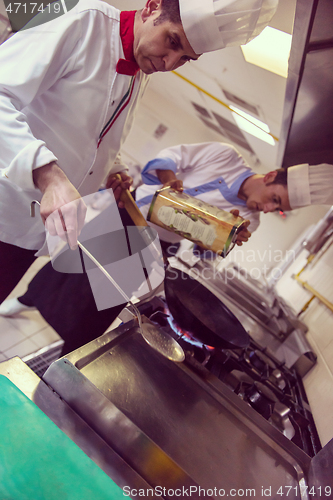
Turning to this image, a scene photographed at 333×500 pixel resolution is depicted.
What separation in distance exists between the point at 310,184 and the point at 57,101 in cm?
61

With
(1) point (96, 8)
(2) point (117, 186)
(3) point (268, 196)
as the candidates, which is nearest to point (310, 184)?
(3) point (268, 196)

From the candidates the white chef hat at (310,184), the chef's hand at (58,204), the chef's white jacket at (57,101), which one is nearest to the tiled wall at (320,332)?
the white chef hat at (310,184)

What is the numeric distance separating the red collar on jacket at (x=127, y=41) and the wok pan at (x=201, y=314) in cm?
44

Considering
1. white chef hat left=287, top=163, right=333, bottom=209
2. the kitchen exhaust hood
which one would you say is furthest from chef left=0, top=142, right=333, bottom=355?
the kitchen exhaust hood

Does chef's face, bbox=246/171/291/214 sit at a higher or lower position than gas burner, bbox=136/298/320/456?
higher

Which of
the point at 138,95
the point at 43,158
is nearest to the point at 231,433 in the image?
the point at 43,158

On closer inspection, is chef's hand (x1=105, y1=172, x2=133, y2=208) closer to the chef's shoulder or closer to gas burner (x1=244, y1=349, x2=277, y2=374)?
the chef's shoulder

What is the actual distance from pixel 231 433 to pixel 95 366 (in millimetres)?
247

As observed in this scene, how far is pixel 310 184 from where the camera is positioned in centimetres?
76

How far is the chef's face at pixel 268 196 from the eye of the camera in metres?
0.78

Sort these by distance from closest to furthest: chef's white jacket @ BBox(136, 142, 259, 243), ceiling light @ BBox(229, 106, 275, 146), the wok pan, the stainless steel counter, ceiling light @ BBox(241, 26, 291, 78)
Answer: the stainless steel counter < the wok pan < ceiling light @ BBox(241, 26, 291, 78) < chef's white jacket @ BBox(136, 142, 259, 243) < ceiling light @ BBox(229, 106, 275, 146)

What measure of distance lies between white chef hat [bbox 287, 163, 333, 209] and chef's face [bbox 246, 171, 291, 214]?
2 centimetres

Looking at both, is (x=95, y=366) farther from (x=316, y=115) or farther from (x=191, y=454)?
(x=316, y=115)

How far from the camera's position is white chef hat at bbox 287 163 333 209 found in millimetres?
755
